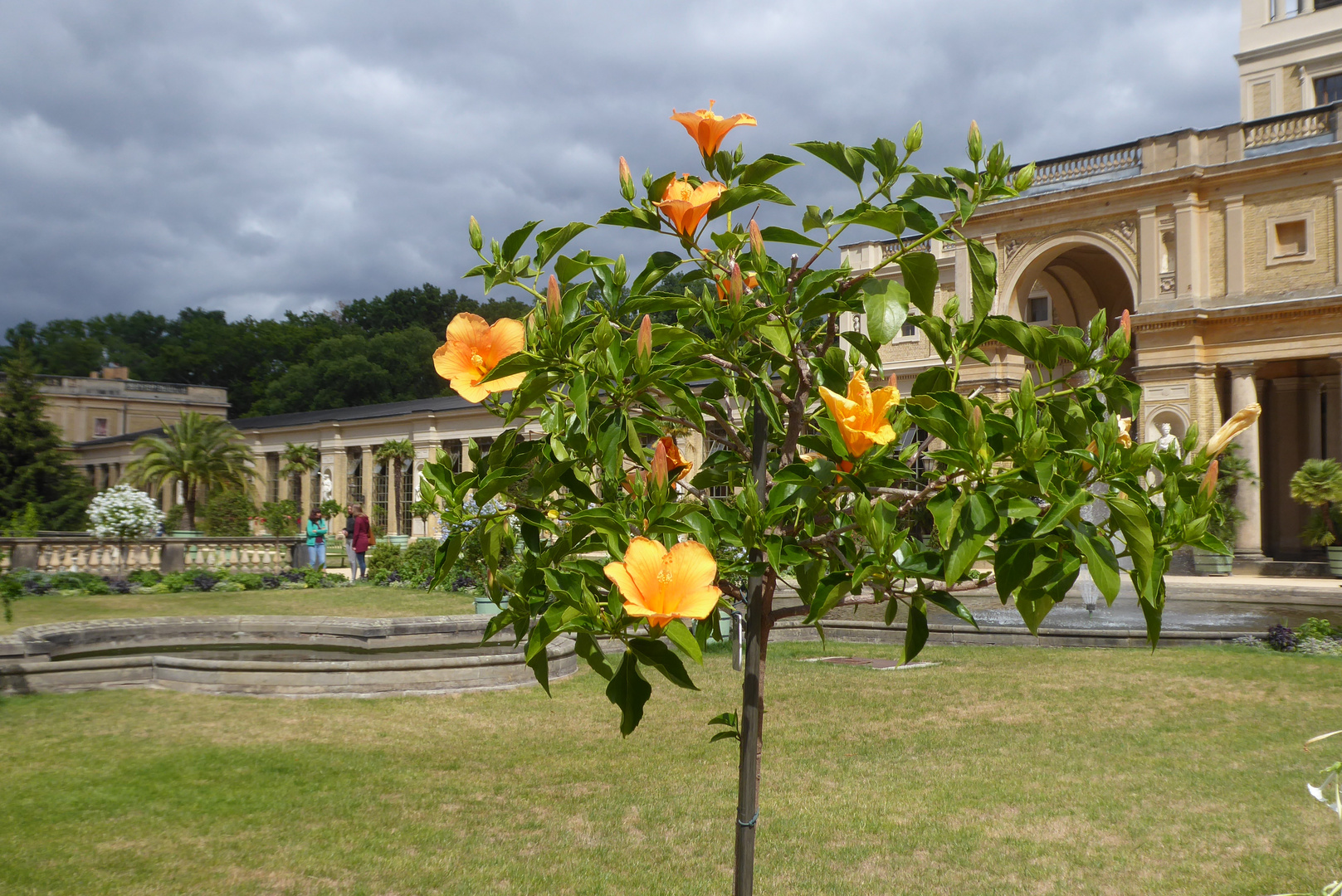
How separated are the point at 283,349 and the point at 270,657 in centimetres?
9049

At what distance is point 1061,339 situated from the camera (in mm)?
2146

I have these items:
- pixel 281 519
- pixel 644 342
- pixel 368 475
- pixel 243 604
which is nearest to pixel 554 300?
pixel 644 342

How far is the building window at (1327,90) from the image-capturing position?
38.3 meters

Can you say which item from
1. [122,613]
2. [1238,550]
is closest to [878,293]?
[122,613]

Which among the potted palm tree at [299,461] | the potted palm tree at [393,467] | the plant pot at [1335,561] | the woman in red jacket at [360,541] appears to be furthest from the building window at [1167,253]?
the potted palm tree at [299,461]

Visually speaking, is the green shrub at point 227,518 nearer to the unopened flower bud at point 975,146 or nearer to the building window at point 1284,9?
the unopened flower bud at point 975,146

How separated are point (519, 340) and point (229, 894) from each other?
162 inches

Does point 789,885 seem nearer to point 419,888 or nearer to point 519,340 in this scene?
point 419,888

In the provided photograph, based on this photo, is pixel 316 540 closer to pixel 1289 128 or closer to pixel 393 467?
pixel 393 467

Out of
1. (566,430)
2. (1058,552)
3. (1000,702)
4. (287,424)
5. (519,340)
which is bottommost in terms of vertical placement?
(1000,702)

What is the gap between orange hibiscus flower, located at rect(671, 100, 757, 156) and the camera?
7.17ft

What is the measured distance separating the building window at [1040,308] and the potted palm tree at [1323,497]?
16126mm

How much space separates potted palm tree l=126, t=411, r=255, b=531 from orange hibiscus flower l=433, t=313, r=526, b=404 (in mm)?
39591

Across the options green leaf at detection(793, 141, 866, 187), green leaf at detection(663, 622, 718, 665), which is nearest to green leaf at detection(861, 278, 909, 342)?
green leaf at detection(793, 141, 866, 187)
